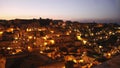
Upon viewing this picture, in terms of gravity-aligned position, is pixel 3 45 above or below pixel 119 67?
below

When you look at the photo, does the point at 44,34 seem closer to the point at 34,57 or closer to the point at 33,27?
the point at 33,27

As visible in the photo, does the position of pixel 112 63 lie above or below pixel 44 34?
above

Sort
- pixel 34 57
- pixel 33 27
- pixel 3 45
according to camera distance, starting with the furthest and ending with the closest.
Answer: pixel 33 27, pixel 3 45, pixel 34 57

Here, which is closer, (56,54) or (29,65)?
(29,65)

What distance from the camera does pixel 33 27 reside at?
43.2 meters

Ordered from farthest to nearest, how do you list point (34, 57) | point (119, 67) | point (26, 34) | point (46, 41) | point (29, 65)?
point (26, 34), point (46, 41), point (34, 57), point (29, 65), point (119, 67)

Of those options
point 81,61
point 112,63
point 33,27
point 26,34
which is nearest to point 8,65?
point 81,61

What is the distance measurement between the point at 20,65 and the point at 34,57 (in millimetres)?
945

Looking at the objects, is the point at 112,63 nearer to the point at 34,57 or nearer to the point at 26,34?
the point at 34,57

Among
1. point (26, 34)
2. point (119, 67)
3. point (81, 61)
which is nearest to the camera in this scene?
point (119, 67)

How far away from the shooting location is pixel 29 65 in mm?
9875

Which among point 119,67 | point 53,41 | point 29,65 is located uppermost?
point 119,67

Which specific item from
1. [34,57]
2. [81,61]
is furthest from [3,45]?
[34,57]

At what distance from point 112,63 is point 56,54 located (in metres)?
16.4
